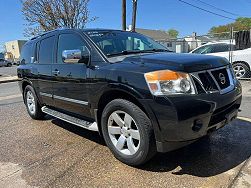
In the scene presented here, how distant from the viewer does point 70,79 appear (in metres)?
4.38

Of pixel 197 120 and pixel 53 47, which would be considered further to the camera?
pixel 53 47

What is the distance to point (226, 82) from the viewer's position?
3645mm

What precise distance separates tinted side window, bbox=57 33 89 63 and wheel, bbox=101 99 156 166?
994mm

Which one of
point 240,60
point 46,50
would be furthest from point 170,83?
point 240,60

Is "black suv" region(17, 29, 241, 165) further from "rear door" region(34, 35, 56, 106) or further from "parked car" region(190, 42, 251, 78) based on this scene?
"parked car" region(190, 42, 251, 78)

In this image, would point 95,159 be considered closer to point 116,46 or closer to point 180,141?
point 180,141

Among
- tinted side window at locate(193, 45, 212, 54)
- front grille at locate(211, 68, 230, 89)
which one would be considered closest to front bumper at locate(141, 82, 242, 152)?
front grille at locate(211, 68, 230, 89)

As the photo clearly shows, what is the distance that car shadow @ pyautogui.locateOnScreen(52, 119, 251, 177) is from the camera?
11.5 feet

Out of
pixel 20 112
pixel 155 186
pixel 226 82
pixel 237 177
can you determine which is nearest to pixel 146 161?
pixel 155 186

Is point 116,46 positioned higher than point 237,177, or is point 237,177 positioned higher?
point 116,46

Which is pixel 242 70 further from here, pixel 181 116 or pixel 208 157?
pixel 181 116

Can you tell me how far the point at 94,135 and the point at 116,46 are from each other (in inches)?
64.3

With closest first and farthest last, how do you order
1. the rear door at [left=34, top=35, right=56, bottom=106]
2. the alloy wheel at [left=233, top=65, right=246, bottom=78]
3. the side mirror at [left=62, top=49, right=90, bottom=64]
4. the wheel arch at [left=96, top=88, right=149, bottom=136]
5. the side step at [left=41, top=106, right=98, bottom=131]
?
the wheel arch at [left=96, top=88, right=149, bottom=136] < the side mirror at [left=62, top=49, right=90, bottom=64] < the side step at [left=41, top=106, right=98, bottom=131] < the rear door at [left=34, top=35, right=56, bottom=106] < the alloy wheel at [left=233, top=65, right=246, bottom=78]

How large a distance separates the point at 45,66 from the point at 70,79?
1.07 m
